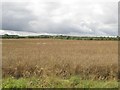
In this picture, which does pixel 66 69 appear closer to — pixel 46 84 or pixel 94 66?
pixel 94 66

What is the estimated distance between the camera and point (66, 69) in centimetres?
1024

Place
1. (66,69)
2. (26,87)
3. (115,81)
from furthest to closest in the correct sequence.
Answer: (66,69), (115,81), (26,87)

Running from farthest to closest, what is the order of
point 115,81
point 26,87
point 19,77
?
1. point 19,77
2. point 115,81
3. point 26,87

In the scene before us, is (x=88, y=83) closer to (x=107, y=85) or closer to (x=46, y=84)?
(x=107, y=85)

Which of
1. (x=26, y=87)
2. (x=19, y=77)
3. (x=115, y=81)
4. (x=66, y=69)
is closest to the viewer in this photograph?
(x=26, y=87)

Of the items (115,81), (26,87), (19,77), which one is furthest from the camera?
(19,77)

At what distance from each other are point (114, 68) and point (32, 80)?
372 cm

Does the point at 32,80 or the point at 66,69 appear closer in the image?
the point at 32,80

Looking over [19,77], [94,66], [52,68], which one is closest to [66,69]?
[52,68]

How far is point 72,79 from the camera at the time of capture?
28.7 ft

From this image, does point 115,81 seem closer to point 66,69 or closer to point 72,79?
point 72,79

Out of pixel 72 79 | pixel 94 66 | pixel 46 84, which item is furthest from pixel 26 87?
pixel 94 66

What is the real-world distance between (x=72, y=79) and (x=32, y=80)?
1439 mm

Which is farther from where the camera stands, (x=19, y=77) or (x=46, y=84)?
→ (x=19, y=77)
